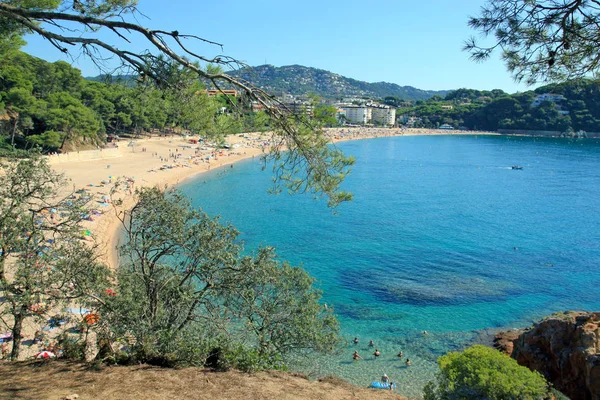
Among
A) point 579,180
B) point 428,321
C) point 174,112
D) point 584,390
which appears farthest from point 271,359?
point 579,180

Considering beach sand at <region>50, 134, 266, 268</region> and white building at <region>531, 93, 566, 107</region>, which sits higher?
white building at <region>531, 93, 566, 107</region>

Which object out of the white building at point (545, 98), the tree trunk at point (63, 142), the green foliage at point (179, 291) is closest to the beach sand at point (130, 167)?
the tree trunk at point (63, 142)

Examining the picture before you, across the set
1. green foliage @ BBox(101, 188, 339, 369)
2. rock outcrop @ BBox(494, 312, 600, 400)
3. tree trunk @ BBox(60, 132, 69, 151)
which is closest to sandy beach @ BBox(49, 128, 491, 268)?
tree trunk @ BBox(60, 132, 69, 151)

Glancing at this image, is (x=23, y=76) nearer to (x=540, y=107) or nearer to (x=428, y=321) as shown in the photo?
(x=428, y=321)

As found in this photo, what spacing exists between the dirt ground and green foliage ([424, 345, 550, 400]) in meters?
1.90

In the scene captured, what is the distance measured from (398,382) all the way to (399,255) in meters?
11.5

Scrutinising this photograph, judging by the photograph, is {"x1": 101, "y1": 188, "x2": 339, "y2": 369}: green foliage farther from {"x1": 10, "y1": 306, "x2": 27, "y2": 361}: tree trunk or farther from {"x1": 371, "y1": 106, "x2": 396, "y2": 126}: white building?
{"x1": 371, "y1": 106, "x2": 396, "y2": 126}: white building

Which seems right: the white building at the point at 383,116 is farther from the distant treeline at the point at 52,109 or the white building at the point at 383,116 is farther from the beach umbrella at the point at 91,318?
the beach umbrella at the point at 91,318

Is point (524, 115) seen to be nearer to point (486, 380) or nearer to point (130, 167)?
point (130, 167)

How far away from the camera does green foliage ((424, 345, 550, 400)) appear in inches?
A: 319

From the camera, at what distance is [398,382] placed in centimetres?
1324

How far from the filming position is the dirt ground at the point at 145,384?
575cm

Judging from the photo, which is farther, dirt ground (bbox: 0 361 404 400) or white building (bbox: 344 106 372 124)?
white building (bbox: 344 106 372 124)

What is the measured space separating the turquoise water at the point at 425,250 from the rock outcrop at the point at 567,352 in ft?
9.77
